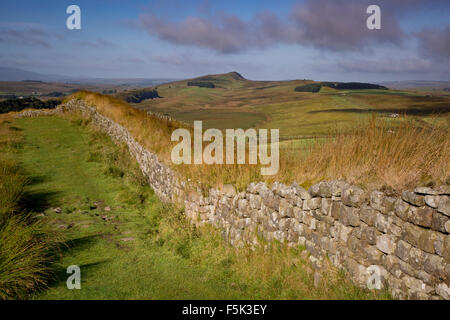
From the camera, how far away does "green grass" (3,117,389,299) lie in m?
4.74

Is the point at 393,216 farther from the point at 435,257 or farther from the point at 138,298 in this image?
the point at 138,298

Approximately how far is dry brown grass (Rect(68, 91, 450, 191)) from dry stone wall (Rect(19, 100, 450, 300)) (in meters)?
0.35

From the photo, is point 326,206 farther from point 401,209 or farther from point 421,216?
point 421,216

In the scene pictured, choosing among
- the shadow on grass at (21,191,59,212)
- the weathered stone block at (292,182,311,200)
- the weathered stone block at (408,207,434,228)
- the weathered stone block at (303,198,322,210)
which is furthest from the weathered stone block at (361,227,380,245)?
the shadow on grass at (21,191,59,212)

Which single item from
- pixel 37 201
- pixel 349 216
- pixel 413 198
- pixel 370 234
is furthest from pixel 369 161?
pixel 37 201

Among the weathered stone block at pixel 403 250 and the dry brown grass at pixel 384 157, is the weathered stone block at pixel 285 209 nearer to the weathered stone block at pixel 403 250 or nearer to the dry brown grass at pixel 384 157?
the dry brown grass at pixel 384 157

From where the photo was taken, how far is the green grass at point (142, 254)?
474cm

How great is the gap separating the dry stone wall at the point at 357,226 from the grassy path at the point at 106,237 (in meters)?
1.44

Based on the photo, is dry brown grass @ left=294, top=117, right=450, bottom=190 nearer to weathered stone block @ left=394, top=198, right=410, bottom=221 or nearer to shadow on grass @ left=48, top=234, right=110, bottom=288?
weathered stone block @ left=394, top=198, right=410, bottom=221

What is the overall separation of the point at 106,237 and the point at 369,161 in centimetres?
602

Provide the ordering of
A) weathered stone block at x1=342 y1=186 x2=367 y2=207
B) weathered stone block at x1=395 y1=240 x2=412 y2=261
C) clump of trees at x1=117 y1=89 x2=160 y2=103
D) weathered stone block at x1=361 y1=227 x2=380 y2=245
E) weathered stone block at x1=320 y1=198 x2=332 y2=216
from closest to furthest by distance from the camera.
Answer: weathered stone block at x1=395 y1=240 x2=412 y2=261
weathered stone block at x1=361 y1=227 x2=380 y2=245
weathered stone block at x1=342 y1=186 x2=367 y2=207
weathered stone block at x1=320 y1=198 x2=332 y2=216
clump of trees at x1=117 y1=89 x2=160 y2=103

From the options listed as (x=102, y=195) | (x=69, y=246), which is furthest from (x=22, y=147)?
(x=69, y=246)

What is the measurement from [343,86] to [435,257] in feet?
604

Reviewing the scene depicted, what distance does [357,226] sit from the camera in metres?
4.16
